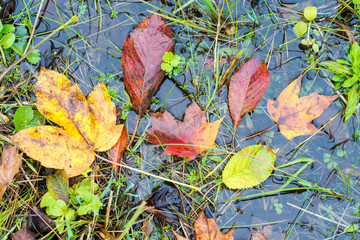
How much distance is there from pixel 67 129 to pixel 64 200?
477mm

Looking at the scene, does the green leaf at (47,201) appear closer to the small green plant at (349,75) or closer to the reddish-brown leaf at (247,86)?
the reddish-brown leaf at (247,86)

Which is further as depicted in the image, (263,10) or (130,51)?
(263,10)

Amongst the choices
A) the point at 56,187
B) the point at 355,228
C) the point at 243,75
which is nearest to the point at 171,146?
the point at 243,75

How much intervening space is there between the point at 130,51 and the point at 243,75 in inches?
30.7

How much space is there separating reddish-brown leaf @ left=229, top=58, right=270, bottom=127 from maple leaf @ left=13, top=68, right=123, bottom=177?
0.79 meters

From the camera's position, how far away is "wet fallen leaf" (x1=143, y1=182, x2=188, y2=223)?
1836 mm

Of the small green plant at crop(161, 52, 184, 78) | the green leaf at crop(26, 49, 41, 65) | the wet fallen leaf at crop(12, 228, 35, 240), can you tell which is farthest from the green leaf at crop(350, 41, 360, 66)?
the wet fallen leaf at crop(12, 228, 35, 240)

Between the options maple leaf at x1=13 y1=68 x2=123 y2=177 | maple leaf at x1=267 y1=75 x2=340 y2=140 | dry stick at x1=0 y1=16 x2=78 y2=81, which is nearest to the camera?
maple leaf at x1=13 y1=68 x2=123 y2=177

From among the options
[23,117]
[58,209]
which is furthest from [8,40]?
[58,209]

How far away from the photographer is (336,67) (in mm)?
1948

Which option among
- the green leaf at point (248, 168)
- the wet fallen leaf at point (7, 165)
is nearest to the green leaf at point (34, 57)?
the wet fallen leaf at point (7, 165)

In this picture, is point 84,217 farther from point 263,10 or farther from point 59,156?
Answer: point 263,10

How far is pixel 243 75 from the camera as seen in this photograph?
1.86 meters

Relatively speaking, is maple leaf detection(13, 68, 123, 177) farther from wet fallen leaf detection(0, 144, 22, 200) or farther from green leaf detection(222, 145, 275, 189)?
green leaf detection(222, 145, 275, 189)
